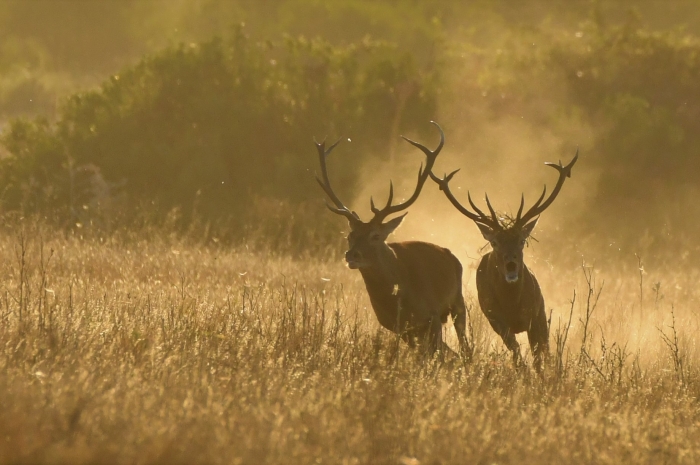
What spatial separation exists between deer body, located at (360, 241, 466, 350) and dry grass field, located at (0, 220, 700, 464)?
0.35 m

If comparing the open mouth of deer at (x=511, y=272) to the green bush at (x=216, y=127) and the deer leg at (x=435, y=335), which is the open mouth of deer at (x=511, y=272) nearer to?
the deer leg at (x=435, y=335)

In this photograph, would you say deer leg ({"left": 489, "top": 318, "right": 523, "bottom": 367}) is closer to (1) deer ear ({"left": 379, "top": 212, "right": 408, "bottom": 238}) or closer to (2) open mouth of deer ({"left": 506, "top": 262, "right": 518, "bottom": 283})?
(2) open mouth of deer ({"left": 506, "top": 262, "right": 518, "bottom": 283})

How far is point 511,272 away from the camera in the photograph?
428 inches

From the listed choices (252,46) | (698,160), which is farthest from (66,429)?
(698,160)

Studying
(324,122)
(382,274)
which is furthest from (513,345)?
(324,122)

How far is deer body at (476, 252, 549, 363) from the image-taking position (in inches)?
445

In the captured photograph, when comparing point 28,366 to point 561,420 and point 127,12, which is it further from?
point 127,12

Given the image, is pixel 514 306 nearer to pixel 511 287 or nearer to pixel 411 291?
pixel 511 287

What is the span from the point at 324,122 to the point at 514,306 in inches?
580

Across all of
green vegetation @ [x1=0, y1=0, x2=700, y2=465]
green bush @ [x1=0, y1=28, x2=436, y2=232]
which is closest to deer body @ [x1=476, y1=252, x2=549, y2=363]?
green vegetation @ [x1=0, y1=0, x2=700, y2=465]

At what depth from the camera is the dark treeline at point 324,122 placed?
22.9 m

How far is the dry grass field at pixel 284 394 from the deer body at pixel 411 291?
0.35 metres

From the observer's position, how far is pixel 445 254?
12.1 m

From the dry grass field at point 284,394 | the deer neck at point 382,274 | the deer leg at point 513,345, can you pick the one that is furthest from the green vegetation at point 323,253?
the deer neck at point 382,274
